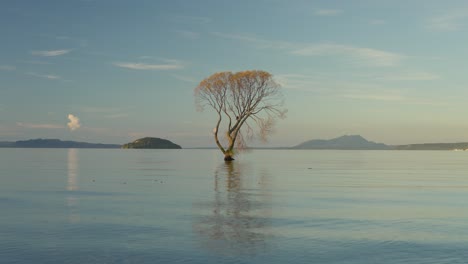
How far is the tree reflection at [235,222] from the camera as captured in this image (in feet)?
37.9

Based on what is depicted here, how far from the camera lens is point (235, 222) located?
48.9 feet

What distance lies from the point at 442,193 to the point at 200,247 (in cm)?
1825

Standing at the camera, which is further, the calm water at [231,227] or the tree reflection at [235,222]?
the tree reflection at [235,222]

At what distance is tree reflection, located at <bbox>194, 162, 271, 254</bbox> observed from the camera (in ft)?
37.9

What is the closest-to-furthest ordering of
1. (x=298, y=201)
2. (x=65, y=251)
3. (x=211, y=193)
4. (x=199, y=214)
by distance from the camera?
(x=65, y=251), (x=199, y=214), (x=298, y=201), (x=211, y=193)

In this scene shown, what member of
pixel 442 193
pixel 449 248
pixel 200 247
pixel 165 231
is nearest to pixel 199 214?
pixel 165 231

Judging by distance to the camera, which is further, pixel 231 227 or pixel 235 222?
pixel 235 222

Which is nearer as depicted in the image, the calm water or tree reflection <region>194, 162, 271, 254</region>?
the calm water

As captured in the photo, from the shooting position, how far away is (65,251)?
10.8m

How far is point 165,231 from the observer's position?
13.3 m

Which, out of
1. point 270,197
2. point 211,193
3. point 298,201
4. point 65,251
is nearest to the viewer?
point 65,251

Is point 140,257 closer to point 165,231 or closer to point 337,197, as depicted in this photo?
point 165,231

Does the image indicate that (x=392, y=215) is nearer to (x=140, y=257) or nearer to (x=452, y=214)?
(x=452, y=214)

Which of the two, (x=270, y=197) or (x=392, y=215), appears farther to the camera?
(x=270, y=197)
